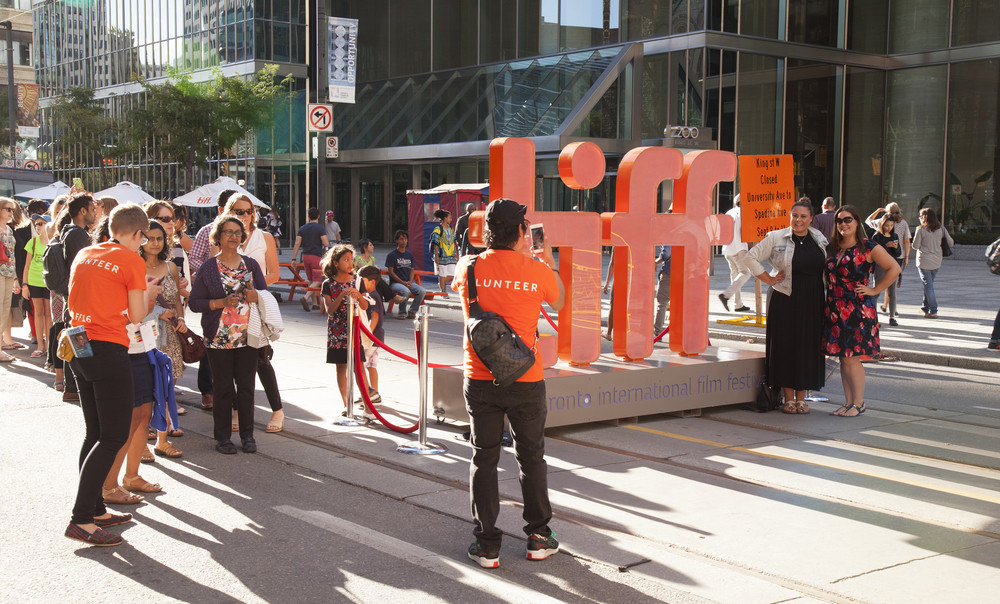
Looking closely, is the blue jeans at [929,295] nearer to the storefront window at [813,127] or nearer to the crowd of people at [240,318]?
the crowd of people at [240,318]

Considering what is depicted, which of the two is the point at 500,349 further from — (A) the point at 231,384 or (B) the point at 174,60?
(B) the point at 174,60

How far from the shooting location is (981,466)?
7.18 meters

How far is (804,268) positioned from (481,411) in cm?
480

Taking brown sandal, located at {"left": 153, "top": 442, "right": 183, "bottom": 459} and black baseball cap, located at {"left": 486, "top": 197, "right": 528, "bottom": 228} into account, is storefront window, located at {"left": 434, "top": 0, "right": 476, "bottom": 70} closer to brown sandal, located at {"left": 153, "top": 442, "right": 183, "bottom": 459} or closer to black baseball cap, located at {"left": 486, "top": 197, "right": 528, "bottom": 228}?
brown sandal, located at {"left": 153, "top": 442, "right": 183, "bottom": 459}

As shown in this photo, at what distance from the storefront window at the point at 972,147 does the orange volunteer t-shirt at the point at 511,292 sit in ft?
104

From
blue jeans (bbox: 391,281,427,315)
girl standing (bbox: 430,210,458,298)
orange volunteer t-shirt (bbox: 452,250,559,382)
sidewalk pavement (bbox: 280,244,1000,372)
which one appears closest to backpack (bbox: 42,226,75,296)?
orange volunteer t-shirt (bbox: 452,250,559,382)

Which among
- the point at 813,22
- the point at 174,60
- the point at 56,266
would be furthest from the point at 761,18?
the point at 56,266

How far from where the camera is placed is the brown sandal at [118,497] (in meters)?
6.05

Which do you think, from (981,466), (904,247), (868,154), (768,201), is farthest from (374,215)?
(981,466)

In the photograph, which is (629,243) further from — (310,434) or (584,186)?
(310,434)

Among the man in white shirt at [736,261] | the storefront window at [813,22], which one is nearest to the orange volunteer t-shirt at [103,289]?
the man in white shirt at [736,261]

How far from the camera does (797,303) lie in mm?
8836

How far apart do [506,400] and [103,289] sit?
7.51 ft

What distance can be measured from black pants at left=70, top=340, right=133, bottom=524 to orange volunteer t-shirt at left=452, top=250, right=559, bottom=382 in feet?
6.42
